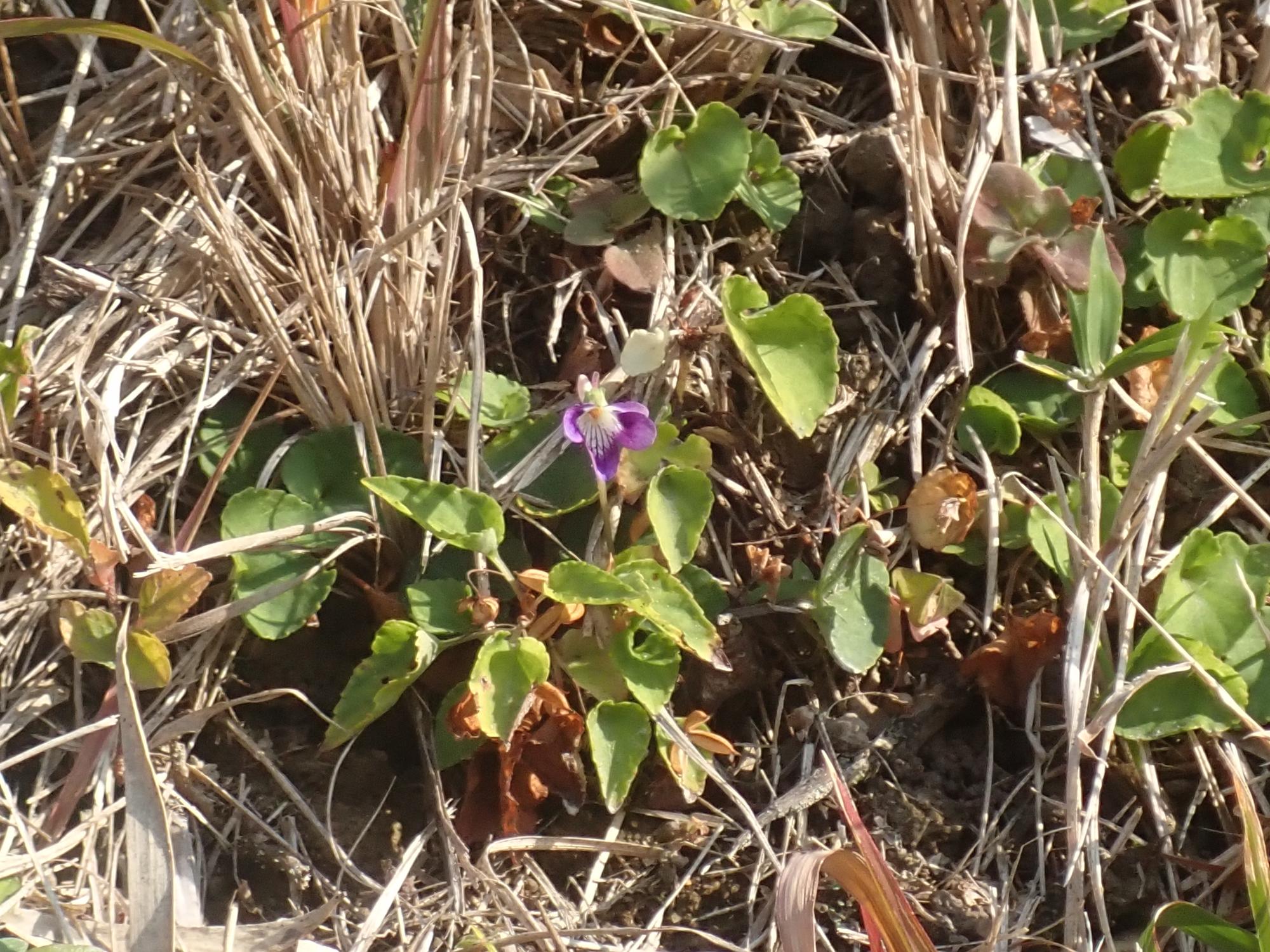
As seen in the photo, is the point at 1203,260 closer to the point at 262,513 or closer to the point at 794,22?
the point at 794,22

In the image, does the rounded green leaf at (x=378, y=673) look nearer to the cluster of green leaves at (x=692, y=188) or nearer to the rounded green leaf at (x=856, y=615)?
the rounded green leaf at (x=856, y=615)

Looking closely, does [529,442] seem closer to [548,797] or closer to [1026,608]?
[548,797]

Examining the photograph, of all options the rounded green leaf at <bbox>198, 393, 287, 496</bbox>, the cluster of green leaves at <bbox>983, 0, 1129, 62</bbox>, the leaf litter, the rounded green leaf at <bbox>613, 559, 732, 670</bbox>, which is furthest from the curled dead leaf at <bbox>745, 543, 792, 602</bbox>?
the cluster of green leaves at <bbox>983, 0, 1129, 62</bbox>

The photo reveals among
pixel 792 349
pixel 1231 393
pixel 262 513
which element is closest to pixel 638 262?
pixel 792 349

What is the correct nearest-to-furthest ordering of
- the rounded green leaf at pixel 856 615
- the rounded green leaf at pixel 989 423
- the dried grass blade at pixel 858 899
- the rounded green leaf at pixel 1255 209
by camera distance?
the dried grass blade at pixel 858 899, the rounded green leaf at pixel 856 615, the rounded green leaf at pixel 989 423, the rounded green leaf at pixel 1255 209

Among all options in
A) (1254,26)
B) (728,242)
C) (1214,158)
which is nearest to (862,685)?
(728,242)

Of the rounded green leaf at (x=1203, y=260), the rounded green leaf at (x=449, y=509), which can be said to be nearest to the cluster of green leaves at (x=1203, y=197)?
the rounded green leaf at (x=1203, y=260)

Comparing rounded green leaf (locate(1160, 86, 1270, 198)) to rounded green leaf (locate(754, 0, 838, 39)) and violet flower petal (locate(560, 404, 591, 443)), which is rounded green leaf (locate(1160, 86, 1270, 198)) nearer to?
rounded green leaf (locate(754, 0, 838, 39))
